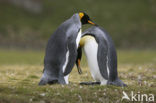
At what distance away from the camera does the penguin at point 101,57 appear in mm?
11492

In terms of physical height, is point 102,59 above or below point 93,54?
below

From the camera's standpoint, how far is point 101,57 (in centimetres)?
1145

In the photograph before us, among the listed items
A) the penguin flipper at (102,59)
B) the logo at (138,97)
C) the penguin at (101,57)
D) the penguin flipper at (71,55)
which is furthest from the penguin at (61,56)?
the logo at (138,97)

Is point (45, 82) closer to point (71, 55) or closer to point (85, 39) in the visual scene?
point (71, 55)

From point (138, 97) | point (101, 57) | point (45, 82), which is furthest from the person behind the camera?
point (101, 57)

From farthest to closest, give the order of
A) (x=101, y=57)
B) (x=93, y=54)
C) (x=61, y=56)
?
(x=93, y=54), (x=101, y=57), (x=61, y=56)

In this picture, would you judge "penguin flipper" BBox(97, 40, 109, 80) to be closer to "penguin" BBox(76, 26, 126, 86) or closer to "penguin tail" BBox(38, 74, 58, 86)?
"penguin" BBox(76, 26, 126, 86)

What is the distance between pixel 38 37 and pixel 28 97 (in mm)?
111379

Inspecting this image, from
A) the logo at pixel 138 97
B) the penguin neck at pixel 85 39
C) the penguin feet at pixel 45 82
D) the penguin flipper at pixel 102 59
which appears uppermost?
the penguin neck at pixel 85 39

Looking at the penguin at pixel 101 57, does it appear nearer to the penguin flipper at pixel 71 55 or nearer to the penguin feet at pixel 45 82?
the penguin flipper at pixel 71 55

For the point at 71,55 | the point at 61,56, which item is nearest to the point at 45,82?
the point at 61,56

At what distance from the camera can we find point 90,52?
38.5ft

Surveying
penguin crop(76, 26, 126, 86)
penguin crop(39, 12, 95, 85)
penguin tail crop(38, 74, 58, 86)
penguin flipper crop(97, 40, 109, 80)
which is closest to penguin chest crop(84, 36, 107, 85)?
penguin crop(76, 26, 126, 86)

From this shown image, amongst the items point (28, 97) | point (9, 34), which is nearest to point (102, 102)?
point (28, 97)
